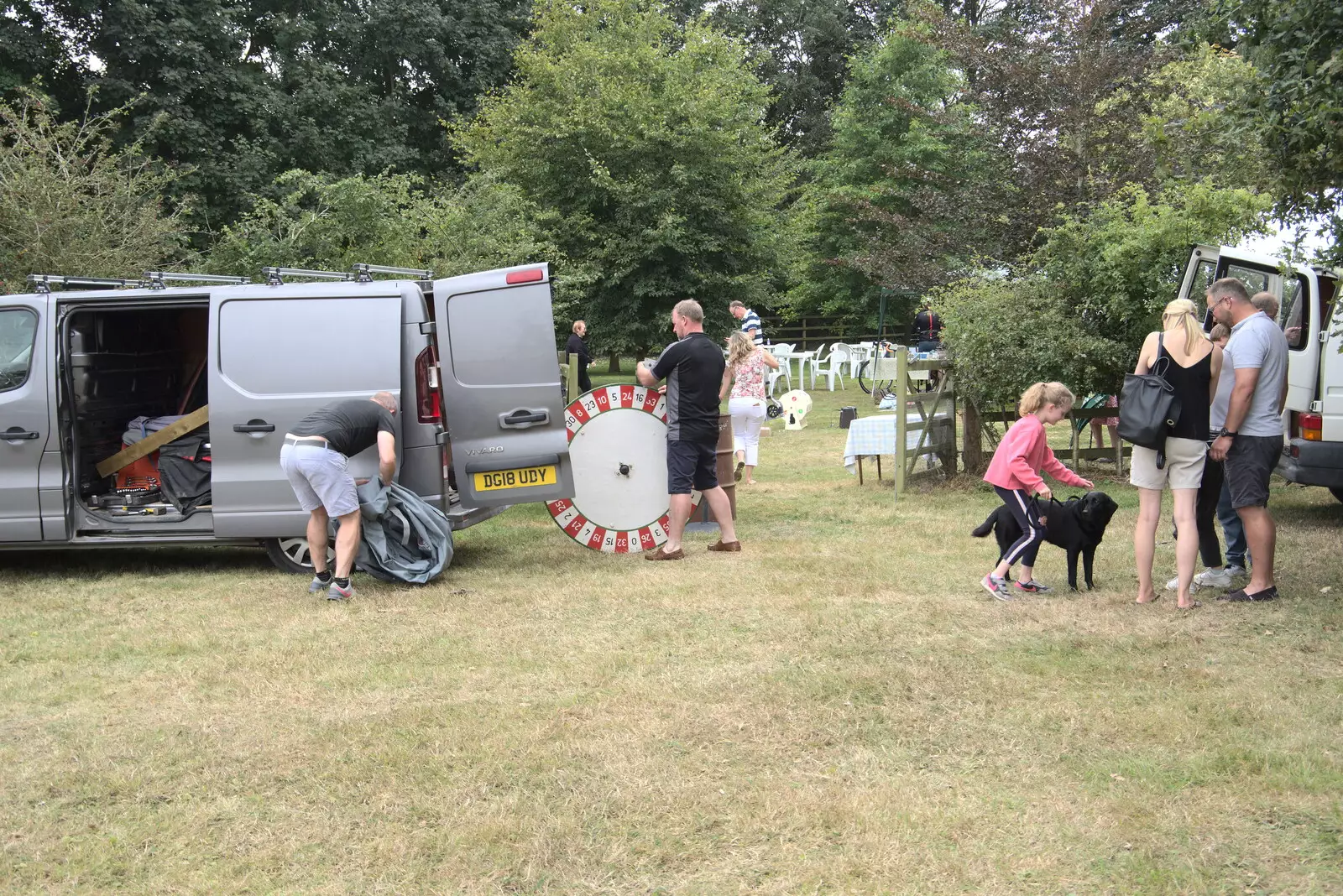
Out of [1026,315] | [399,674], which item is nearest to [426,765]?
[399,674]

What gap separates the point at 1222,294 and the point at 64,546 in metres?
7.57

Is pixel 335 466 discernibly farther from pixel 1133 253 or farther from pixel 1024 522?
pixel 1133 253

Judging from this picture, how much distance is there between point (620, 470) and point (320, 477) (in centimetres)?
219

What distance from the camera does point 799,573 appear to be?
8.02 metres

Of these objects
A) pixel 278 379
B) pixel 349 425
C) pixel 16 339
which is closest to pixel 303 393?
pixel 278 379

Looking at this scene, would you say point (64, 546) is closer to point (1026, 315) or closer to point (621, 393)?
point (621, 393)

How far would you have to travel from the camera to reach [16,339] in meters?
8.34

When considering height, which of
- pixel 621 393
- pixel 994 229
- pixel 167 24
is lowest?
pixel 621 393

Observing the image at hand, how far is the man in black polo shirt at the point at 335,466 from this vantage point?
743cm

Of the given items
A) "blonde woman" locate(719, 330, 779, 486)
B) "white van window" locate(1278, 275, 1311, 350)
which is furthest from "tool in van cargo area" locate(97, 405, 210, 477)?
"white van window" locate(1278, 275, 1311, 350)

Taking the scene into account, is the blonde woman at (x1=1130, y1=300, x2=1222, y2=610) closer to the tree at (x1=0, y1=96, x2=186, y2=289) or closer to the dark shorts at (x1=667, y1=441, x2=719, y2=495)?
the dark shorts at (x1=667, y1=441, x2=719, y2=495)

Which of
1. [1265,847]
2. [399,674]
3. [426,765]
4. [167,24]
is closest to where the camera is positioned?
[1265,847]

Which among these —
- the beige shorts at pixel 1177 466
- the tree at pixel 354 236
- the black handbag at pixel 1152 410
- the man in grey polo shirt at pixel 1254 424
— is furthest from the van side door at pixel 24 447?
the man in grey polo shirt at pixel 1254 424

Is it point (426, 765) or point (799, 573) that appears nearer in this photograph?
point (426, 765)
